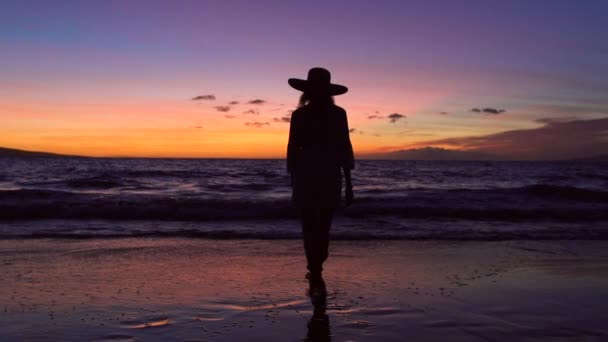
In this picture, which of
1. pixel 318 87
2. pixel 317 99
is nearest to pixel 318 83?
pixel 318 87

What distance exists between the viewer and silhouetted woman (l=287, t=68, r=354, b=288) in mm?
4652

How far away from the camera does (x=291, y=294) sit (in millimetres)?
4695

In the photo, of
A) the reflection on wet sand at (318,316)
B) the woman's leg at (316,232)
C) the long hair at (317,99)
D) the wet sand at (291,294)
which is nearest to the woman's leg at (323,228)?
the woman's leg at (316,232)

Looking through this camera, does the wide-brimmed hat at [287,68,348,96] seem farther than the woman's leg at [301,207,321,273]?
No

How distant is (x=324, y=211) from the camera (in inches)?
188

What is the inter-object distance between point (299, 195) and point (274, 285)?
3.25 feet

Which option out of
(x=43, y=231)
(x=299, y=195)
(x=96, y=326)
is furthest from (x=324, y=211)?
(x=43, y=231)

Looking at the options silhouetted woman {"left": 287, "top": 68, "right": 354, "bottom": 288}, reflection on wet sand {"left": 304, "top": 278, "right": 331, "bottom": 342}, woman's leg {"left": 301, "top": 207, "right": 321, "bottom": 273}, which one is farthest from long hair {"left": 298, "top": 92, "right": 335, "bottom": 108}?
reflection on wet sand {"left": 304, "top": 278, "right": 331, "bottom": 342}

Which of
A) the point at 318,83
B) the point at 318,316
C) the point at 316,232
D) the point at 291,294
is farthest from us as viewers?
the point at 316,232

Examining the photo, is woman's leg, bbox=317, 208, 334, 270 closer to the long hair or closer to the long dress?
the long dress

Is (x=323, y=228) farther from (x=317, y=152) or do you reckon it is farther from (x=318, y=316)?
(x=318, y=316)

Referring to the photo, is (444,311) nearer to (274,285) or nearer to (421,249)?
(274,285)

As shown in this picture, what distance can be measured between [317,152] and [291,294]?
1306 millimetres

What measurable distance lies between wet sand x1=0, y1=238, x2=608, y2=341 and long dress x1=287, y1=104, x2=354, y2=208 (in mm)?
914
